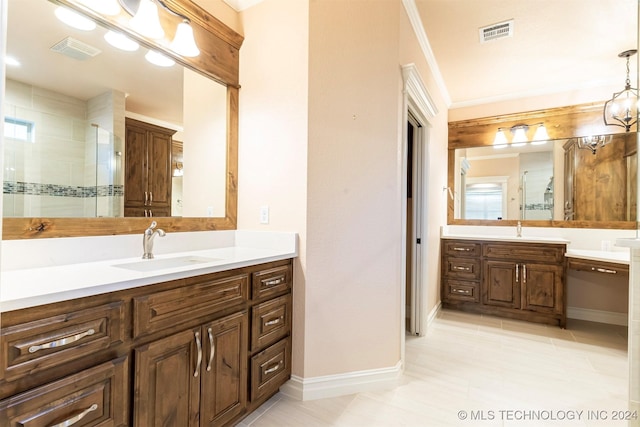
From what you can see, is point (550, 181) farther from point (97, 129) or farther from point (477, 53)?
point (97, 129)

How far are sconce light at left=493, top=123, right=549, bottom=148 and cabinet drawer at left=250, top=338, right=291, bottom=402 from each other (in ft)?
12.0

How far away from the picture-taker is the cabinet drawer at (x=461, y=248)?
136 inches

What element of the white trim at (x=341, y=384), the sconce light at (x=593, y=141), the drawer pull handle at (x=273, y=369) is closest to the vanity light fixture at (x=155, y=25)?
the drawer pull handle at (x=273, y=369)

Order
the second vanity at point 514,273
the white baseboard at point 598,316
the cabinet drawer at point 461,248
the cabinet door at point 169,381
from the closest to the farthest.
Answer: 1. the cabinet door at point 169,381
2. the second vanity at point 514,273
3. the white baseboard at point 598,316
4. the cabinet drawer at point 461,248

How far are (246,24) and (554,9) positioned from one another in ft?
7.91

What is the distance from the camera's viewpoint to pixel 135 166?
171 centimetres

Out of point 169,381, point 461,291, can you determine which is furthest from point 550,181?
point 169,381

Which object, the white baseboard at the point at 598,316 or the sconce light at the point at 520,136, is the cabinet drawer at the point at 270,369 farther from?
the sconce light at the point at 520,136

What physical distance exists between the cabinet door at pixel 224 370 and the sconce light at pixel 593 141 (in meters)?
4.11

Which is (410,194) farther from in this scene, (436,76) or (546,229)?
(546,229)

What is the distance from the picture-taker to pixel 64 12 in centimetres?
142

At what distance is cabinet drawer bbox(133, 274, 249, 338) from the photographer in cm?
112

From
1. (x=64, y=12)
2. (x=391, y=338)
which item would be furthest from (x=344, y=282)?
(x=64, y=12)

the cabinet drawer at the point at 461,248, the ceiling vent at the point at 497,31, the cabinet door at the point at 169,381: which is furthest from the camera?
the cabinet drawer at the point at 461,248
